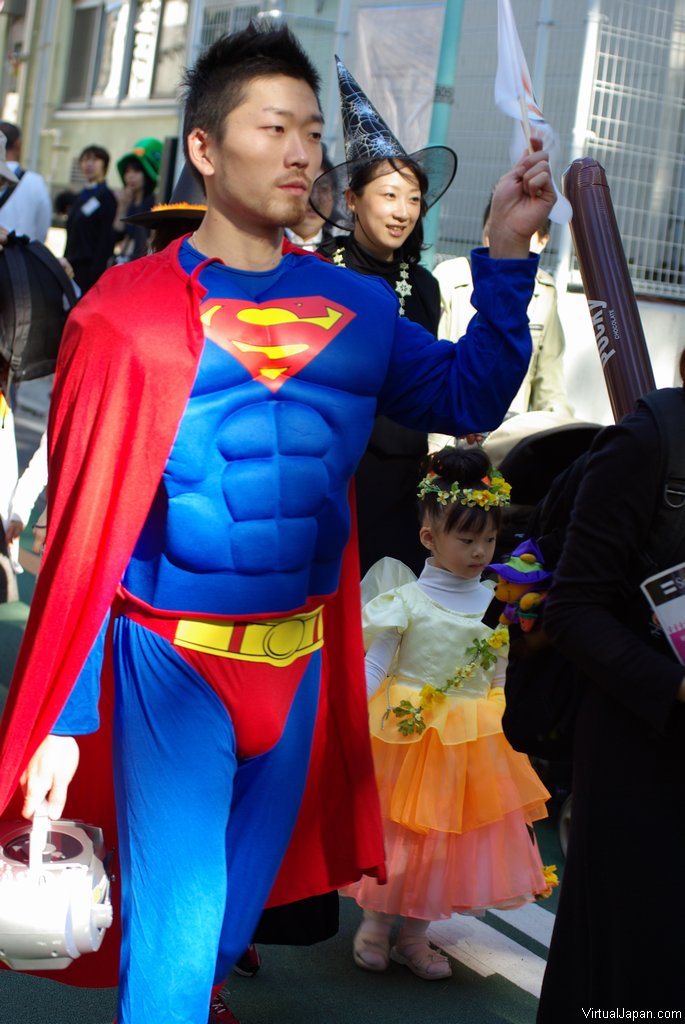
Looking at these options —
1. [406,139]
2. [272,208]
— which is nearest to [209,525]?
[272,208]

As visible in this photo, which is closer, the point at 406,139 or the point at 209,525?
the point at 209,525

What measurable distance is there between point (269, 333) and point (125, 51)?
24251mm

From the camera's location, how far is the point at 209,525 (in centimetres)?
280

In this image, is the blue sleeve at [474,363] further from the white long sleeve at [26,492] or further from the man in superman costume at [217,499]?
the white long sleeve at [26,492]

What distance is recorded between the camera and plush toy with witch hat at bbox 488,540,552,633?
3078mm

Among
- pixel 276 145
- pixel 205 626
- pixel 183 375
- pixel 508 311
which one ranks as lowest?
pixel 205 626

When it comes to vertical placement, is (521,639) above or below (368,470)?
below

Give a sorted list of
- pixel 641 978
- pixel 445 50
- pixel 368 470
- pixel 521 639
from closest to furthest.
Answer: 1. pixel 641 978
2. pixel 521 639
3. pixel 368 470
4. pixel 445 50

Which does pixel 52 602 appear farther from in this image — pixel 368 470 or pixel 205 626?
pixel 368 470

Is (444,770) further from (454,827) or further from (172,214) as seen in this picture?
(172,214)

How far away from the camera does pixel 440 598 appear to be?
14.8 feet

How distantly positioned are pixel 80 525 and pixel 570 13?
920 centimetres

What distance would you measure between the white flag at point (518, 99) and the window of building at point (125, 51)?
21.2m

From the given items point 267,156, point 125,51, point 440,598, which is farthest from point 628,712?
point 125,51
